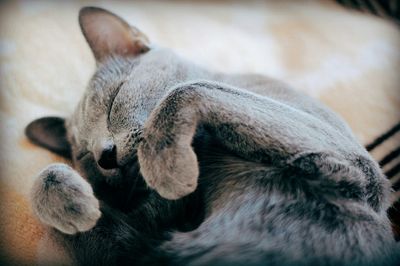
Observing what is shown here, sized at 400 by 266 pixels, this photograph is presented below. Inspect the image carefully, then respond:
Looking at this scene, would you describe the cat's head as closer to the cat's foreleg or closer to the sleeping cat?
the sleeping cat

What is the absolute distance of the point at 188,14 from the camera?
1.80 meters

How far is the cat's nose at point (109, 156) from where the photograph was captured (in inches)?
38.5

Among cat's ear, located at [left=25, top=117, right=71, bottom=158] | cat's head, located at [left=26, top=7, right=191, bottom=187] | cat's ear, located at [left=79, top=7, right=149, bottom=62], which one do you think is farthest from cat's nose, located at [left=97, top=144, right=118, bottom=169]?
cat's ear, located at [left=79, top=7, right=149, bottom=62]

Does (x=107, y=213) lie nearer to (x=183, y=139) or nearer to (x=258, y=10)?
(x=183, y=139)

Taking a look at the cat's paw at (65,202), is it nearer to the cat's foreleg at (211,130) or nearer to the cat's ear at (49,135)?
the cat's foreleg at (211,130)

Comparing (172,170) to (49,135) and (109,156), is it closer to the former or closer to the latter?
(109,156)

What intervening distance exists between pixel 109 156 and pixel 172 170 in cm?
21

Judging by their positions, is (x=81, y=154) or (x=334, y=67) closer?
(x=81, y=154)

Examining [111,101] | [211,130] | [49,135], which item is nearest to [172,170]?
[211,130]

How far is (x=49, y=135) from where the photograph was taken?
4.04 feet

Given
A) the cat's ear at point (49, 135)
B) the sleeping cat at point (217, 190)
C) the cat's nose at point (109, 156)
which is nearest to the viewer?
the sleeping cat at point (217, 190)

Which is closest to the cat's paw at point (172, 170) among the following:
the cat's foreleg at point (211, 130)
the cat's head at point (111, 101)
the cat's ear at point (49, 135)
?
the cat's foreleg at point (211, 130)

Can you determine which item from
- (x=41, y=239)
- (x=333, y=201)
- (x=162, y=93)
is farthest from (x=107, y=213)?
(x=333, y=201)

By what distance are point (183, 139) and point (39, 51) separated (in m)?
0.77
